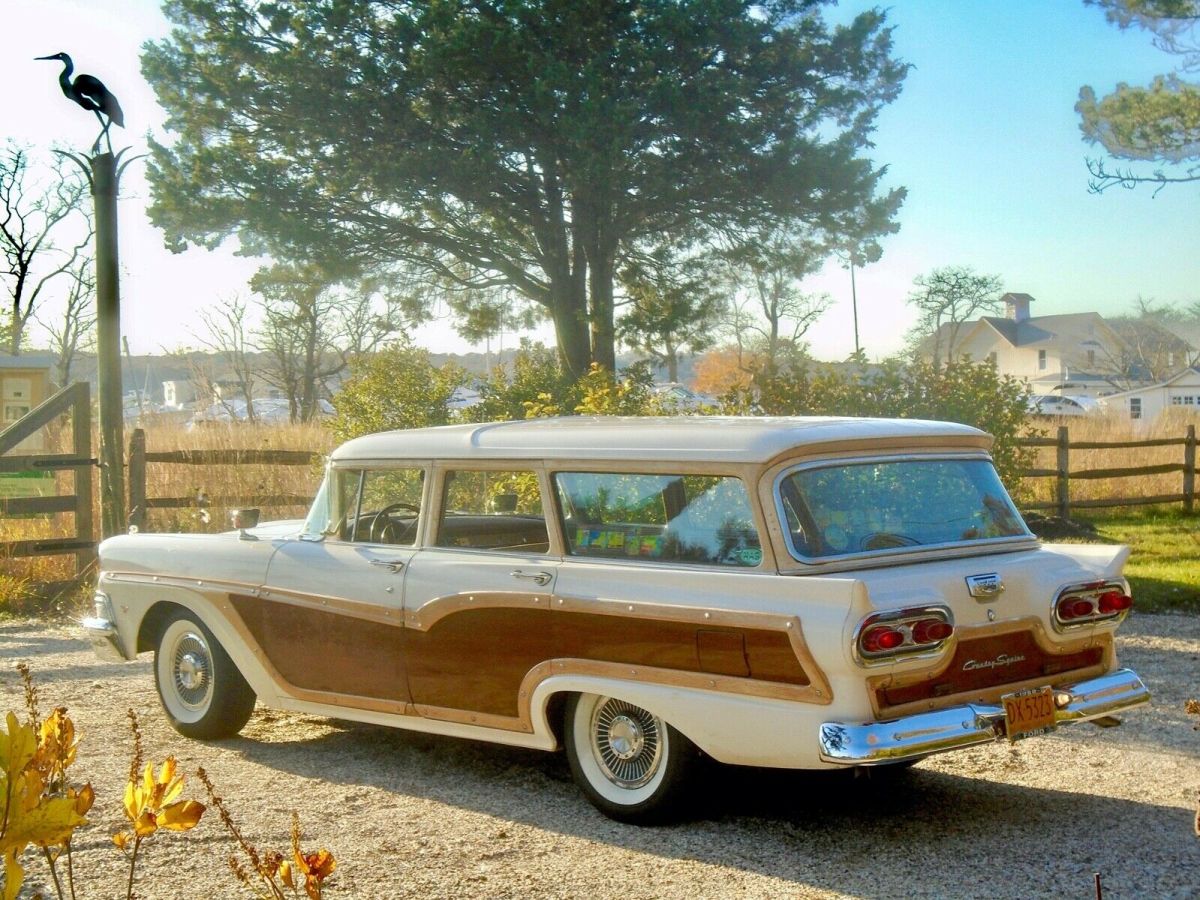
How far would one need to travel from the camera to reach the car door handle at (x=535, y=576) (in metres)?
5.34

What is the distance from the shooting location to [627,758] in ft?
17.0

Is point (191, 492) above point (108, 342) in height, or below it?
below

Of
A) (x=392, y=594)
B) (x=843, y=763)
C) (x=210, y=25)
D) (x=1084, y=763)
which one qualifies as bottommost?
(x=1084, y=763)

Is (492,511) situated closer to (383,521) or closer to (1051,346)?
(383,521)

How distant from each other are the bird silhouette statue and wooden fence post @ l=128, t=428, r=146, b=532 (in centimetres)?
304

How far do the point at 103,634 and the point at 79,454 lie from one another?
6.83m

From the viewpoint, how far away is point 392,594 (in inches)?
231

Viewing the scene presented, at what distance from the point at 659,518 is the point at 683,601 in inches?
17.2

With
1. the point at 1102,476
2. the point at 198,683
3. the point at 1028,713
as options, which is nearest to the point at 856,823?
the point at 1028,713

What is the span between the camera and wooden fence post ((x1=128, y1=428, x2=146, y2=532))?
1330 centimetres

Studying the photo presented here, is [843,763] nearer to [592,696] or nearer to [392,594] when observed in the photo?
[592,696]

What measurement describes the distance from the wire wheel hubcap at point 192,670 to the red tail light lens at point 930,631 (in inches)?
148

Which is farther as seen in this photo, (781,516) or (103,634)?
(103,634)

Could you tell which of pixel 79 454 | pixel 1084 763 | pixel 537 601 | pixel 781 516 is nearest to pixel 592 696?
pixel 537 601
